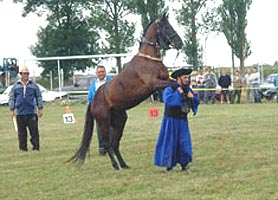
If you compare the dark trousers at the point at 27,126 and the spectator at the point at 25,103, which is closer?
the spectator at the point at 25,103

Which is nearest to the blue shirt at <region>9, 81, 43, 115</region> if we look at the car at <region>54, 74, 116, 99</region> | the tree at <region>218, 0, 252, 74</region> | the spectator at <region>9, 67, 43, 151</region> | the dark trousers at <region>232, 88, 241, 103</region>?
the spectator at <region>9, 67, 43, 151</region>

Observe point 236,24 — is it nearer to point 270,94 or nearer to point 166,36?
point 270,94

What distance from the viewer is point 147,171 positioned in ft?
34.1

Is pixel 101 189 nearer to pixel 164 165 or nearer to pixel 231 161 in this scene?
pixel 164 165

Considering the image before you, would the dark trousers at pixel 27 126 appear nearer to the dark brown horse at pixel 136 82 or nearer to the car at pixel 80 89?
the dark brown horse at pixel 136 82

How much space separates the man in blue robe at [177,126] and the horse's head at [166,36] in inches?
16.7

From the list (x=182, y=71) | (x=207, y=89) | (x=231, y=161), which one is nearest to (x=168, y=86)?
(x=182, y=71)

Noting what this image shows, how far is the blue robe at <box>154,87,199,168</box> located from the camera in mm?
9961

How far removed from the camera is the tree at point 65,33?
58.7m

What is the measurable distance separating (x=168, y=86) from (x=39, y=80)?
50.2m

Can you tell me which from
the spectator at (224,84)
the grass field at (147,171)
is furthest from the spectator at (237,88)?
the grass field at (147,171)

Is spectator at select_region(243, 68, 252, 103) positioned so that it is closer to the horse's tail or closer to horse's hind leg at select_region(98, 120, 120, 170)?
the horse's tail

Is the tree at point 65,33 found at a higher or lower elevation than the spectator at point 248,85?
higher

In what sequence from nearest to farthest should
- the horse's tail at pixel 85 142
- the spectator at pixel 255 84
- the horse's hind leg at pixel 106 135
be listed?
the horse's hind leg at pixel 106 135
the horse's tail at pixel 85 142
the spectator at pixel 255 84
